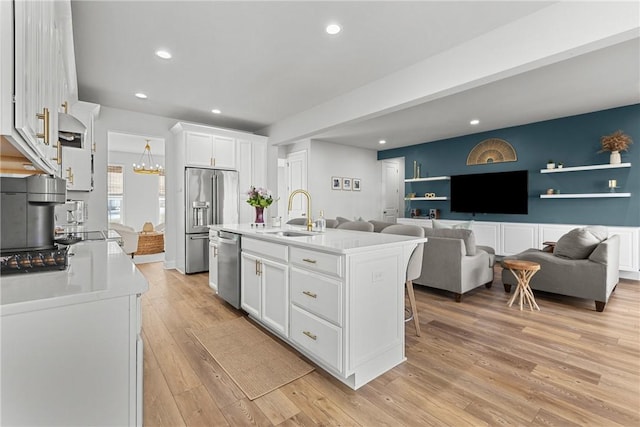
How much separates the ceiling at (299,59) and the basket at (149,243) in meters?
3.04

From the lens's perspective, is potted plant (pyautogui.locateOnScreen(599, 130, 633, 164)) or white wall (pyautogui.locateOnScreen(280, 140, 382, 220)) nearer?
potted plant (pyautogui.locateOnScreen(599, 130, 633, 164))

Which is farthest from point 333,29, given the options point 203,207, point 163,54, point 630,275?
point 630,275

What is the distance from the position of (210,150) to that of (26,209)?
4.00 metres

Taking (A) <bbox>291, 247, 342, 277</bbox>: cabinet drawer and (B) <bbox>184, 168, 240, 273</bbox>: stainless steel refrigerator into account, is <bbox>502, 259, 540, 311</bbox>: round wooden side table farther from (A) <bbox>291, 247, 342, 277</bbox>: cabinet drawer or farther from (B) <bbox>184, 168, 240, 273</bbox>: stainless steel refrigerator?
(B) <bbox>184, 168, 240, 273</bbox>: stainless steel refrigerator

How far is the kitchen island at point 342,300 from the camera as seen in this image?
1.89 meters

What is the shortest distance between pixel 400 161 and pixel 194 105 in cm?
627

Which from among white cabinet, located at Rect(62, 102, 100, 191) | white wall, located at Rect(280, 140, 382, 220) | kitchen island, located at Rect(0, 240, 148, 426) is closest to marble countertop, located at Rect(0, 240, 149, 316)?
kitchen island, located at Rect(0, 240, 148, 426)

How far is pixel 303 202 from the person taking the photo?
722cm

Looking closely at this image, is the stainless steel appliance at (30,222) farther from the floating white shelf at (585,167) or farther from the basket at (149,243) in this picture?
the floating white shelf at (585,167)

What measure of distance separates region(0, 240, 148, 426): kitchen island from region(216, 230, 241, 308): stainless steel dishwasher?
195 centimetres

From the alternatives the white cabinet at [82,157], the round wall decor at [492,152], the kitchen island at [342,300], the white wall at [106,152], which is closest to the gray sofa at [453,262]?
the kitchen island at [342,300]

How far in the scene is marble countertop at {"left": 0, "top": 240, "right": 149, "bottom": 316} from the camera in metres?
0.93

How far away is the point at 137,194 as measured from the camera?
29.1 ft

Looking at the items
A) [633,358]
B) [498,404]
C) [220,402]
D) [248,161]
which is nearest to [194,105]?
[248,161]
